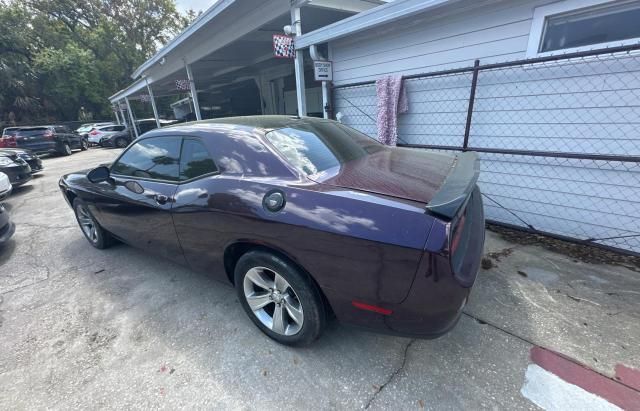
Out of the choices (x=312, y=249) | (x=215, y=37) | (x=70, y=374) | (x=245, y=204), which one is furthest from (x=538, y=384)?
(x=215, y=37)

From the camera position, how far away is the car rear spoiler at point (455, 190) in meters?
1.38

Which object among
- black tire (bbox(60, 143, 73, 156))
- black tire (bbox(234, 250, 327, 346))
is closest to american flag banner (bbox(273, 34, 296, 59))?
black tire (bbox(234, 250, 327, 346))

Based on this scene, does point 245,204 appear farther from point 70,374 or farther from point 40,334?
point 40,334

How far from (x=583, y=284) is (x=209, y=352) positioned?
3178 millimetres

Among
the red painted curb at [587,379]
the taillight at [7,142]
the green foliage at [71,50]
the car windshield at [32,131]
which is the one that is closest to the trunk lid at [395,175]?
the red painted curb at [587,379]

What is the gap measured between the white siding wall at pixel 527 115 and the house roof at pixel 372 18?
0.39 meters

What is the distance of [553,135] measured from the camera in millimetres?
3225

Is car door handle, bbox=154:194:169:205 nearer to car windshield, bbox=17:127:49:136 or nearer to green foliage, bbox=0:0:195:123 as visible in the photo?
car windshield, bbox=17:127:49:136

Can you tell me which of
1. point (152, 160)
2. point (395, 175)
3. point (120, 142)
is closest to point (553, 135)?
point (395, 175)

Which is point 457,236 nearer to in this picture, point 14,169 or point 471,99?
point 471,99

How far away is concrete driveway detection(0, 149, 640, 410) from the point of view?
5.52 feet

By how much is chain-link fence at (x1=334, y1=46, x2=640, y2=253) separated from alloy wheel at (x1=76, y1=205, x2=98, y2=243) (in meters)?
4.62

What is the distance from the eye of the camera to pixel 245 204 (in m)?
1.88

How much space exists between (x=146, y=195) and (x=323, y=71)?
3677mm
